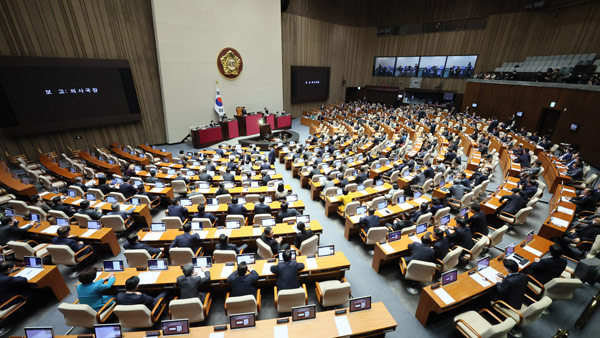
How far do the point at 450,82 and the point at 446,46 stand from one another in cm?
354

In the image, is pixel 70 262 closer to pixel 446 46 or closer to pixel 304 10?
pixel 304 10

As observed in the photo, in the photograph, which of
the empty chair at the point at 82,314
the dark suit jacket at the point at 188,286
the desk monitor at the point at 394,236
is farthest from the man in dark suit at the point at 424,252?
the empty chair at the point at 82,314

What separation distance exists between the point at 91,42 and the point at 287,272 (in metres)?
16.2

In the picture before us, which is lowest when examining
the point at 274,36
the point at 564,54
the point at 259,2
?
the point at 564,54

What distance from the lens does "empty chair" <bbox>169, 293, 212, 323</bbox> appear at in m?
4.00

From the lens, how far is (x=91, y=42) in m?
13.1

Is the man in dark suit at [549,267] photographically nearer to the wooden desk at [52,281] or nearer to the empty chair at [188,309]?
the empty chair at [188,309]

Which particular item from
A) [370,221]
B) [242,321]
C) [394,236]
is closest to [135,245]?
[242,321]

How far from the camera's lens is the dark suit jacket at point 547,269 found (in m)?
4.59

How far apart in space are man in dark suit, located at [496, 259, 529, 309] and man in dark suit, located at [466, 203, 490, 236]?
206 centimetres

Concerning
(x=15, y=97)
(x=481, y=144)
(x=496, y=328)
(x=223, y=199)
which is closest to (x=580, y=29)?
(x=481, y=144)

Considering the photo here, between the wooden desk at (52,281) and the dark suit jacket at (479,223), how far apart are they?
941 cm

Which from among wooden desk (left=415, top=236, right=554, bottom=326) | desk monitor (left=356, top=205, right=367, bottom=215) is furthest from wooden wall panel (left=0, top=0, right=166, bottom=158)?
wooden desk (left=415, top=236, right=554, bottom=326)

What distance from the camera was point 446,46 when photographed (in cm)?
2466
